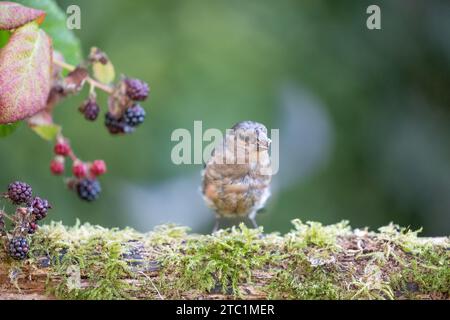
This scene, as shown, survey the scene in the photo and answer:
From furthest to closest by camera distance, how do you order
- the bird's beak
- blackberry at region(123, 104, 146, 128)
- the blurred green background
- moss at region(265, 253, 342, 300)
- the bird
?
the blurred green background < the bird < blackberry at region(123, 104, 146, 128) < the bird's beak < moss at region(265, 253, 342, 300)

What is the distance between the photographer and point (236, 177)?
366cm

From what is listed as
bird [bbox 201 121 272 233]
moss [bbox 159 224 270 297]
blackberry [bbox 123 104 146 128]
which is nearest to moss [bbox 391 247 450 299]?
moss [bbox 159 224 270 297]

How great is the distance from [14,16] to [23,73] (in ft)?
0.81

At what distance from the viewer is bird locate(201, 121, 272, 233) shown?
11.1 ft

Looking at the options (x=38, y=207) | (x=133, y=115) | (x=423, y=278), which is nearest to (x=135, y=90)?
(x=133, y=115)

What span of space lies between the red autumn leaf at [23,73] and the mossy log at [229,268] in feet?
1.93

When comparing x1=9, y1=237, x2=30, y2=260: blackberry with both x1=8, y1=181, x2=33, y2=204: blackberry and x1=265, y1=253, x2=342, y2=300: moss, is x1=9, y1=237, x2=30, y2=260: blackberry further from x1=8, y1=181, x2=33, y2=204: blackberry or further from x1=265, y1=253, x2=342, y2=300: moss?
x1=265, y1=253, x2=342, y2=300: moss

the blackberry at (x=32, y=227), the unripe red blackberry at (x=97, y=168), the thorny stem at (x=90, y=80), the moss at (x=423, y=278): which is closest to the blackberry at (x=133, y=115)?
the thorny stem at (x=90, y=80)

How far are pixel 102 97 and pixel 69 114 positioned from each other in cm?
43

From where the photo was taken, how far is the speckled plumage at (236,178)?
11.1ft

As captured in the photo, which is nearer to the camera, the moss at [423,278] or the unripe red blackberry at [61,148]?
the moss at [423,278]

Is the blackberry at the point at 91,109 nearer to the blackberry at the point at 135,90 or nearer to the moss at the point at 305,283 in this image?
the blackberry at the point at 135,90

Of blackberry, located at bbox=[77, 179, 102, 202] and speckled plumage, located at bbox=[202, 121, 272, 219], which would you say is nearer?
blackberry, located at bbox=[77, 179, 102, 202]

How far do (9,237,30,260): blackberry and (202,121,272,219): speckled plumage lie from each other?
1188 mm
